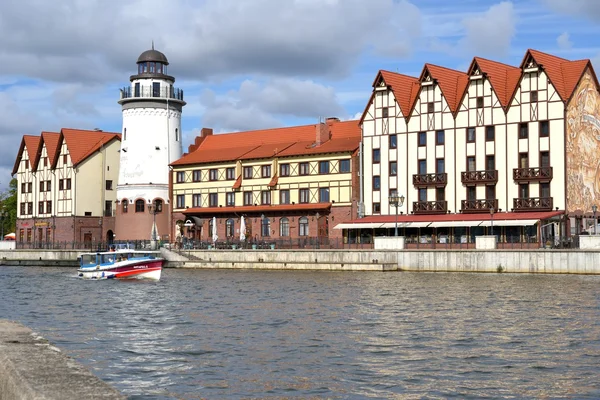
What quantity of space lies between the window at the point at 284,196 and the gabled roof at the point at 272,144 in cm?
357

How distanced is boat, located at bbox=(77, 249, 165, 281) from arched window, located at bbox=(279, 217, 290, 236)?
73.3 feet

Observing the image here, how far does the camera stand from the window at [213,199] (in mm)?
90750

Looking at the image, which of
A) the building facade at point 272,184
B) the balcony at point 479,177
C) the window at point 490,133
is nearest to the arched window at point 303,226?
the building facade at point 272,184

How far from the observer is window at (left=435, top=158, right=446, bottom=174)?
247 ft

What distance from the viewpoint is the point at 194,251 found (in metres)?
78.9

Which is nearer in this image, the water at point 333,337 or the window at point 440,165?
the water at point 333,337

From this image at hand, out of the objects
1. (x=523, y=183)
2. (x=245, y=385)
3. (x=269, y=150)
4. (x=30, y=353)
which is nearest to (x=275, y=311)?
(x=245, y=385)

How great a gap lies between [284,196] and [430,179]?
16.6 meters

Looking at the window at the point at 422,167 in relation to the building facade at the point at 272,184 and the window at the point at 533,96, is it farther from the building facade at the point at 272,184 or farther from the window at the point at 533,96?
the window at the point at 533,96

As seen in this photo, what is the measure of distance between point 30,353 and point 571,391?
38.7 feet

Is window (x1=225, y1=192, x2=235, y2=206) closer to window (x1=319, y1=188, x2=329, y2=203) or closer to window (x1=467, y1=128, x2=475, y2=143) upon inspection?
window (x1=319, y1=188, x2=329, y2=203)

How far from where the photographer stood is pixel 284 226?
278ft

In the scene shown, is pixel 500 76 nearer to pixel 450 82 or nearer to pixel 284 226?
pixel 450 82

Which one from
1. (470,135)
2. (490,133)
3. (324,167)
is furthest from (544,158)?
(324,167)
